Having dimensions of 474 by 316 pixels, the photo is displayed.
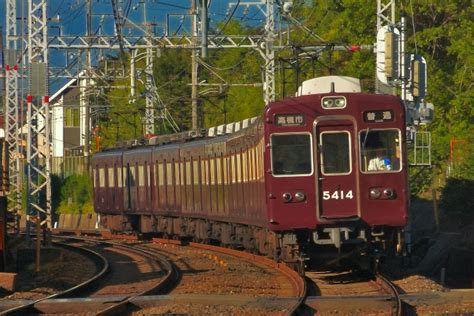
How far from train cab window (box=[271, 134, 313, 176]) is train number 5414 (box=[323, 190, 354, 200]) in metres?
0.39

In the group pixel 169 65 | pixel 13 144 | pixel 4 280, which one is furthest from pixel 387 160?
pixel 169 65

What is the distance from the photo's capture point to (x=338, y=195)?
58.1ft

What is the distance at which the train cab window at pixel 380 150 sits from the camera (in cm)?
1767

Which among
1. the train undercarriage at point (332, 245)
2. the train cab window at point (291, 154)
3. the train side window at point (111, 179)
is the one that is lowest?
the train undercarriage at point (332, 245)

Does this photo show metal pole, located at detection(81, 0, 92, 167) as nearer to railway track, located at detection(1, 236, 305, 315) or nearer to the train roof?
the train roof

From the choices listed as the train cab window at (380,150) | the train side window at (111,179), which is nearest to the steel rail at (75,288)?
the train cab window at (380,150)

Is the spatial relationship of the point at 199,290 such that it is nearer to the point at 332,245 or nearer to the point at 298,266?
the point at 298,266

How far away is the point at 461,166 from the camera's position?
31.3 metres

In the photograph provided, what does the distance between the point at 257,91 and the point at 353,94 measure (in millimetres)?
29509

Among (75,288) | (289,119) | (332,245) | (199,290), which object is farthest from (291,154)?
(75,288)

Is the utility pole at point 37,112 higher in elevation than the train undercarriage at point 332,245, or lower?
higher

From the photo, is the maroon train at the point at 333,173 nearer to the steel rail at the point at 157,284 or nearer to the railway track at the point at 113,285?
the steel rail at the point at 157,284

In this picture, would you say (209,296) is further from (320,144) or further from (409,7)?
(409,7)

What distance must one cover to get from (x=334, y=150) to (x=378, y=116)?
0.78 meters
